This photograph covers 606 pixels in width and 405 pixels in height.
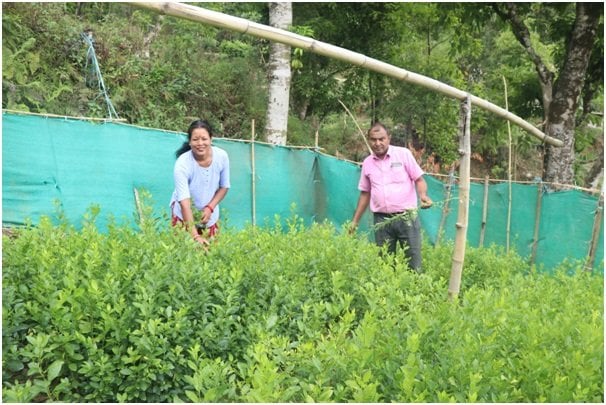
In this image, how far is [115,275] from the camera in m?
3.18

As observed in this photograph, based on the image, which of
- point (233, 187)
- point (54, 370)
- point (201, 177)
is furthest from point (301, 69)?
point (54, 370)

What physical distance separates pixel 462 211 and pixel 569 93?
16.0 feet

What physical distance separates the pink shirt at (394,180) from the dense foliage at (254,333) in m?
1.71

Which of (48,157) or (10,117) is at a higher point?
(10,117)

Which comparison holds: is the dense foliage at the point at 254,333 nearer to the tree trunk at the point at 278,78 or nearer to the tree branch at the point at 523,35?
the tree trunk at the point at 278,78

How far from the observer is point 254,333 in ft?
9.73

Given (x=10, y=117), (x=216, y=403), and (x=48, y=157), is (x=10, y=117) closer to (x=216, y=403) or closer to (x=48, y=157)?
(x=48, y=157)

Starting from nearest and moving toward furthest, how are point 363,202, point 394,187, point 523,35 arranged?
1. point 394,187
2. point 363,202
3. point 523,35

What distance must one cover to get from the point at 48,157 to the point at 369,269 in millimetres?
4122

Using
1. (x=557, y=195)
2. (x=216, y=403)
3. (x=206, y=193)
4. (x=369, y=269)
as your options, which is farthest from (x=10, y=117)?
(x=557, y=195)

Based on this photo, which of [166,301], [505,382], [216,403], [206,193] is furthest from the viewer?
[206,193]

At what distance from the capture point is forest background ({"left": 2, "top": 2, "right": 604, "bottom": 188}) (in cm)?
1069

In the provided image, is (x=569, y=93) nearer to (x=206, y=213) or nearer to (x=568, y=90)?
(x=568, y=90)

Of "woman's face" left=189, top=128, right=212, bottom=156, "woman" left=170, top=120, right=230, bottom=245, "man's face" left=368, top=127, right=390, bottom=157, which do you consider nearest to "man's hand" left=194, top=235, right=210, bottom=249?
"woman" left=170, top=120, right=230, bottom=245
